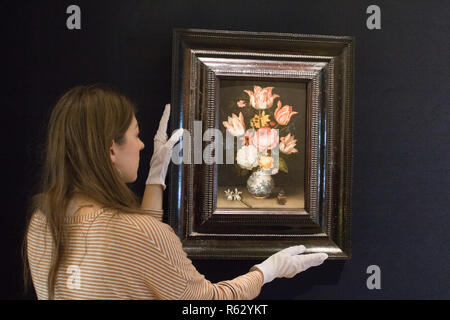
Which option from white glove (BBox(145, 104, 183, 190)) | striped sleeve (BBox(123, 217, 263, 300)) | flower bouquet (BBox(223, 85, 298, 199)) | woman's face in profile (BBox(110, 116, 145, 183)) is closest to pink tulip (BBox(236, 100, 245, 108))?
flower bouquet (BBox(223, 85, 298, 199))

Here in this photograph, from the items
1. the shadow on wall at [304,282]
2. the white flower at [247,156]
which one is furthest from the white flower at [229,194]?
the shadow on wall at [304,282]

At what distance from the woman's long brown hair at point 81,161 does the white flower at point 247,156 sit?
1.87 feet

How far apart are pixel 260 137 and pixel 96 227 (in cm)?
72

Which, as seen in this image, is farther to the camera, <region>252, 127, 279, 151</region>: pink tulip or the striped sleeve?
<region>252, 127, 279, 151</region>: pink tulip

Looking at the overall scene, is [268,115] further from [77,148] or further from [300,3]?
[77,148]

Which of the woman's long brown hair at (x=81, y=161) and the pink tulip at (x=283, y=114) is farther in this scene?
the pink tulip at (x=283, y=114)

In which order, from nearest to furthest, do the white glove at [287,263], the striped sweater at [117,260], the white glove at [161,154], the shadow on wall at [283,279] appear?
the striped sweater at [117,260], the white glove at [287,263], the white glove at [161,154], the shadow on wall at [283,279]

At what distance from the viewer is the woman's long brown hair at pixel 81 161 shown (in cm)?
73

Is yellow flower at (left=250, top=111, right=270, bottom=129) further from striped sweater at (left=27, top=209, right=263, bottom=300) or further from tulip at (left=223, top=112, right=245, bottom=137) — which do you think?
striped sweater at (left=27, top=209, right=263, bottom=300)

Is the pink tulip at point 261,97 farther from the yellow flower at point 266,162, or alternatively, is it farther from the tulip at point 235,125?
the yellow flower at point 266,162

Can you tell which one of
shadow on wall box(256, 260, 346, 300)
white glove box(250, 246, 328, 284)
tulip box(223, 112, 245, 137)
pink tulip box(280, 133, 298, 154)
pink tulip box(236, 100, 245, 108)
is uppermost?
pink tulip box(236, 100, 245, 108)

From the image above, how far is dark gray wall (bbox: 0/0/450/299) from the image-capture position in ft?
4.23

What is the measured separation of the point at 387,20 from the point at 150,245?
1.24m
